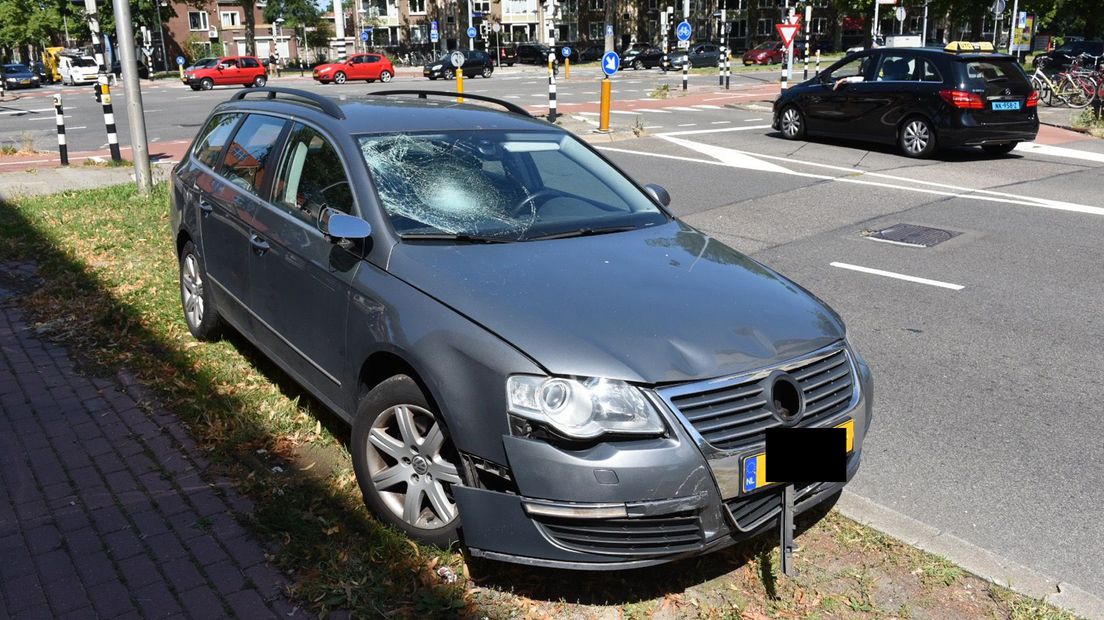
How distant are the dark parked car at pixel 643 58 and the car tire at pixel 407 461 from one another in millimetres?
55250

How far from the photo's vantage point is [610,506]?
2.98 m

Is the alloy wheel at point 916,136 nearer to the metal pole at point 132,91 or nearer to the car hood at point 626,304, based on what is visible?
the metal pole at point 132,91

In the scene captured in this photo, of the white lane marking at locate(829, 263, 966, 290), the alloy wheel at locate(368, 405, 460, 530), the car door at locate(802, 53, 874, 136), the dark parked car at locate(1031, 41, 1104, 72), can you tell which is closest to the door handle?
the alloy wheel at locate(368, 405, 460, 530)

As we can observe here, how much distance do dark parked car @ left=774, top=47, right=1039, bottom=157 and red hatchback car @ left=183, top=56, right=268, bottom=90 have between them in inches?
1491

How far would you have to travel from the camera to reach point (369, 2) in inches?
3639

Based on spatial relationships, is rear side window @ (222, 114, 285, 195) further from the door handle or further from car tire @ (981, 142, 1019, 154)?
car tire @ (981, 142, 1019, 154)

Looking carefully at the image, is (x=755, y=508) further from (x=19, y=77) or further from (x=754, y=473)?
(x=19, y=77)

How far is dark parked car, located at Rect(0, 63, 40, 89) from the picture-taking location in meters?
55.6

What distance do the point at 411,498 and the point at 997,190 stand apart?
35.8 ft

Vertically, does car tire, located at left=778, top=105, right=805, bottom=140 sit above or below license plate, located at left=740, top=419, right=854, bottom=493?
above

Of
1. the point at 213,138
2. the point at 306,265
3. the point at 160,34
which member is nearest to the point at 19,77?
the point at 160,34

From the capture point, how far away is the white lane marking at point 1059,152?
15.2 m

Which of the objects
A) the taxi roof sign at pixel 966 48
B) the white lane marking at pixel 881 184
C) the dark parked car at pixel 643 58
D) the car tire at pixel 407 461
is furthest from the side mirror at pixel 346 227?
the dark parked car at pixel 643 58

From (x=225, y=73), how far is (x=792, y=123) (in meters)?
38.0
